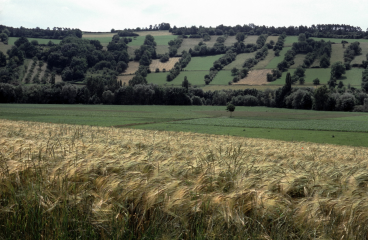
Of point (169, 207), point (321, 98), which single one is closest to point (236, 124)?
point (169, 207)

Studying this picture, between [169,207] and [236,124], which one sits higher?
[169,207]

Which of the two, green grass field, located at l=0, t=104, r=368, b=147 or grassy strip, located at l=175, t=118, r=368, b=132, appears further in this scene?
grassy strip, located at l=175, t=118, r=368, b=132

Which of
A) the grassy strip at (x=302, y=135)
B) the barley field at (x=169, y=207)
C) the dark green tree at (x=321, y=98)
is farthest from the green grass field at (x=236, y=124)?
the dark green tree at (x=321, y=98)

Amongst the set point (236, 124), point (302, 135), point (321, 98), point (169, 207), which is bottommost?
point (236, 124)

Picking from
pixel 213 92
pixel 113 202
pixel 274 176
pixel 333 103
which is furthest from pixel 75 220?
pixel 213 92

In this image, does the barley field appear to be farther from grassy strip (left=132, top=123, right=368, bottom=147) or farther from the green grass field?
the green grass field

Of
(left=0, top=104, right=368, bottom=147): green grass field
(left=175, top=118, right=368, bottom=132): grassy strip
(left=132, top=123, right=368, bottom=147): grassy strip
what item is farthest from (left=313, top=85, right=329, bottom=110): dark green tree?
(left=132, top=123, right=368, bottom=147): grassy strip

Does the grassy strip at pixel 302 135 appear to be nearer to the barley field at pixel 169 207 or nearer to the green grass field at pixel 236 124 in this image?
the green grass field at pixel 236 124

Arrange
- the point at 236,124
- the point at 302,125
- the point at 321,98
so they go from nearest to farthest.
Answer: the point at 302,125 → the point at 236,124 → the point at 321,98

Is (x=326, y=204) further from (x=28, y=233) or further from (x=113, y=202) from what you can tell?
(x=28, y=233)

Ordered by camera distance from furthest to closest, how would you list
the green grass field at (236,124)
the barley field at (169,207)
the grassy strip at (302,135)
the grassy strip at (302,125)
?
the grassy strip at (302,125) < the green grass field at (236,124) < the grassy strip at (302,135) < the barley field at (169,207)

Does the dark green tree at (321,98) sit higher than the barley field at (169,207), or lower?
lower

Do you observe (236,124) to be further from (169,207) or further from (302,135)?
(169,207)

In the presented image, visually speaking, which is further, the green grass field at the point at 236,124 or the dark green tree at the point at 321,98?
the dark green tree at the point at 321,98
